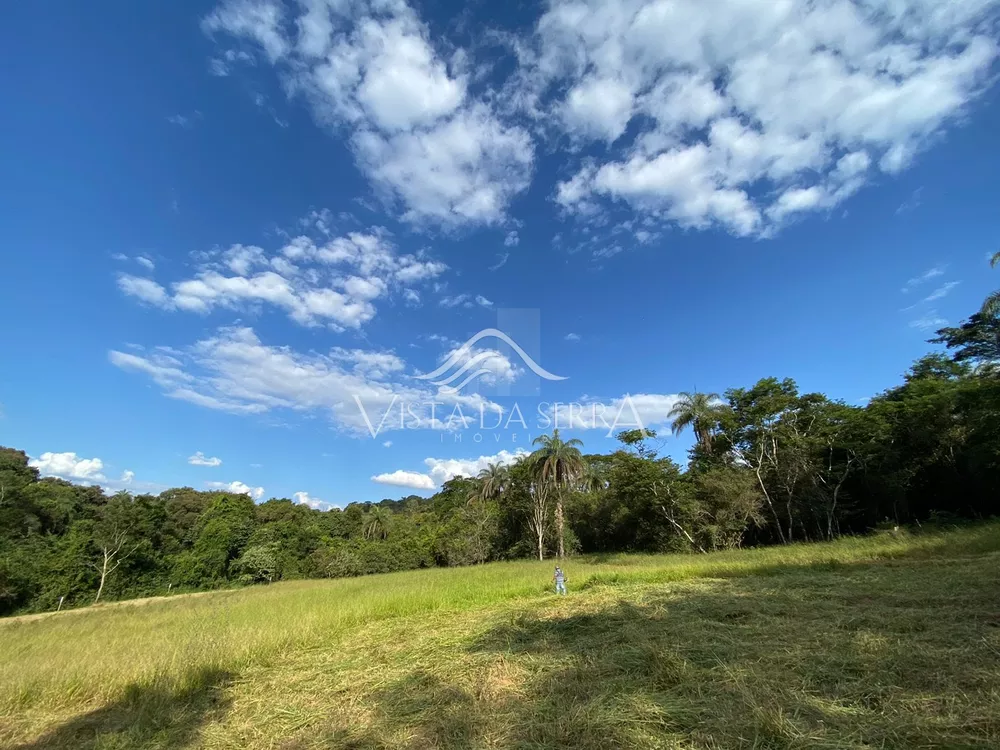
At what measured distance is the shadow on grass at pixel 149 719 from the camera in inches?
178

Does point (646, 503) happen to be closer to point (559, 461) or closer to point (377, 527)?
point (559, 461)

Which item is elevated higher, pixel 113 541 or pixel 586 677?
pixel 113 541

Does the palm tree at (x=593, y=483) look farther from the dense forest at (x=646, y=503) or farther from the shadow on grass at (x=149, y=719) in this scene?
the shadow on grass at (x=149, y=719)

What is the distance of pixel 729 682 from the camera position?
3977 millimetres

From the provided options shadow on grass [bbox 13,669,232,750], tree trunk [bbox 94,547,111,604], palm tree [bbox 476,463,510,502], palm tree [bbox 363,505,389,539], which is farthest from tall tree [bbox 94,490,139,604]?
shadow on grass [bbox 13,669,232,750]

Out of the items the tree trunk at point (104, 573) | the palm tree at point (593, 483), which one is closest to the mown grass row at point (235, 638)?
the palm tree at point (593, 483)

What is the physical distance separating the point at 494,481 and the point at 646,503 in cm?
1462

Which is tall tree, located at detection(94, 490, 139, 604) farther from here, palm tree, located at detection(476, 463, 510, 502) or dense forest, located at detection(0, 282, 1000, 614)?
palm tree, located at detection(476, 463, 510, 502)

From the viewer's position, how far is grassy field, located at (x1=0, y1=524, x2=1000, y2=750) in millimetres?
3314

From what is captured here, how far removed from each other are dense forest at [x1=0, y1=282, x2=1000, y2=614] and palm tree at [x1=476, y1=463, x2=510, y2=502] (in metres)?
0.13

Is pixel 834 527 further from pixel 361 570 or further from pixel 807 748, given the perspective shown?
pixel 361 570

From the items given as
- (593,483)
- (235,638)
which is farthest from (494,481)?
(235,638)

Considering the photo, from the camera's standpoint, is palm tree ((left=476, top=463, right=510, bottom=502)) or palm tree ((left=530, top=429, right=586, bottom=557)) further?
palm tree ((left=476, top=463, right=510, bottom=502))

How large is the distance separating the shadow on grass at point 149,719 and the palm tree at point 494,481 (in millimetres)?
35144
